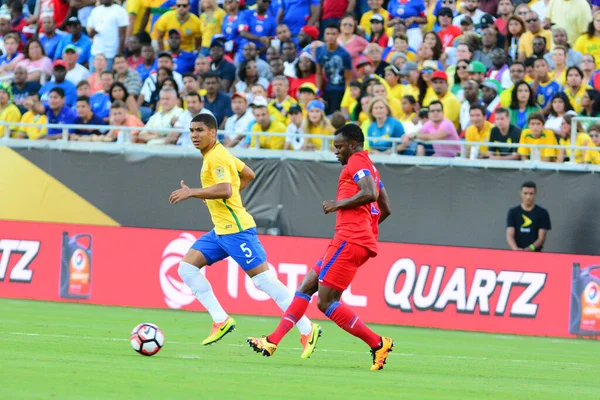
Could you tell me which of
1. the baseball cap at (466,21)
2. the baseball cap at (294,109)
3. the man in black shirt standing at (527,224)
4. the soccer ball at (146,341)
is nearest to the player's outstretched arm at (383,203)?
the soccer ball at (146,341)

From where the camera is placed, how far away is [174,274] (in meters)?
18.8

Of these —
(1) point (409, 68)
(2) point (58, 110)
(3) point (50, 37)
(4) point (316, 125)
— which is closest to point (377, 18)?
(1) point (409, 68)

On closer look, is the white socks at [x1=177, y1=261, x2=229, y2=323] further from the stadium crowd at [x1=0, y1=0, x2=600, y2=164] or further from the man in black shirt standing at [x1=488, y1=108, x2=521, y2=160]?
the stadium crowd at [x1=0, y1=0, x2=600, y2=164]

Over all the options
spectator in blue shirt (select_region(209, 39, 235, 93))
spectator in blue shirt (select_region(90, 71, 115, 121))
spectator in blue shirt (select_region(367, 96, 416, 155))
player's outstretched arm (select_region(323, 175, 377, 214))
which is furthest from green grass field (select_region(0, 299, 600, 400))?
spectator in blue shirt (select_region(209, 39, 235, 93))

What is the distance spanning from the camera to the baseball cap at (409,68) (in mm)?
21069

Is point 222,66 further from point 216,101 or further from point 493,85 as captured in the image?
point 493,85

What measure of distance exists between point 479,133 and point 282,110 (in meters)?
3.76

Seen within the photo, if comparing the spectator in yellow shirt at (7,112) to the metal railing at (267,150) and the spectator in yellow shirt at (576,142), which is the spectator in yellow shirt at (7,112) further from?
the spectator in yellow shirt at (576,142)

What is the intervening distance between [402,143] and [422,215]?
131 cm

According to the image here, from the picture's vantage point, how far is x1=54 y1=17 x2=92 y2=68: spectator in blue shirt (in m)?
25.3

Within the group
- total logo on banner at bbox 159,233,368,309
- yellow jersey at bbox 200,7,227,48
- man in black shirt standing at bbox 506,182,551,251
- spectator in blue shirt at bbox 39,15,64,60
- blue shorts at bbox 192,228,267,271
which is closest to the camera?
blue shorts at bbox 192,228,267,271

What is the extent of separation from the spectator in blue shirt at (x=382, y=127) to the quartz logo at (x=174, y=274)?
140 inches

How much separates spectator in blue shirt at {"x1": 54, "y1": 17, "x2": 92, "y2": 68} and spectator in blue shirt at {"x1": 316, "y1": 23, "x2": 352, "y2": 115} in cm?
609

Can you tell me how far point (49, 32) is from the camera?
25.8 metres
